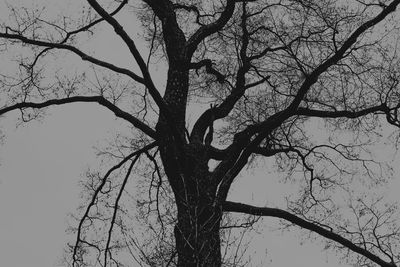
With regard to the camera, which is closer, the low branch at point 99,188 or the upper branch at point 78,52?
the upper branch at point 78,52

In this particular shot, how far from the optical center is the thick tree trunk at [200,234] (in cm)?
855

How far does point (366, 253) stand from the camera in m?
10.1

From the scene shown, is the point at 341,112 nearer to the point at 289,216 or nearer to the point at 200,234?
the point at 289,216

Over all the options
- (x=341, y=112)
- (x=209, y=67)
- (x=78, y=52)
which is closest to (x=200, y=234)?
(x=341, y=112)

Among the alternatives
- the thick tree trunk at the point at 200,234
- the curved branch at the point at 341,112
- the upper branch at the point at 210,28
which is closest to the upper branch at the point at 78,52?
the upper branch at the point at 210,28

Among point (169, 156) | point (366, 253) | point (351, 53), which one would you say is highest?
point (351, 53)

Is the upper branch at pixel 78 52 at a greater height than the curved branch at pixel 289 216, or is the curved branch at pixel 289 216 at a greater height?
the upper branch at pixel 78 52

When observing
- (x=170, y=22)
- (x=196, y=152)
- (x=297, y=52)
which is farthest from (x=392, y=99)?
(x=170, y=22)

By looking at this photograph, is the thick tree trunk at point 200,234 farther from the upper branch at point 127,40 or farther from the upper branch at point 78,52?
the upper branch at point 78,52

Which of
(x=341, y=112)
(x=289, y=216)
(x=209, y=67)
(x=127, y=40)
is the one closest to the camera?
(x=127, y=40)

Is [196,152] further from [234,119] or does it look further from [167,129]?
[234,119]

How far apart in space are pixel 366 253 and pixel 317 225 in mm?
863

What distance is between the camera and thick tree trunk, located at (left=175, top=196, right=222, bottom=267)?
855cm

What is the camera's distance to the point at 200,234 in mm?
8469
